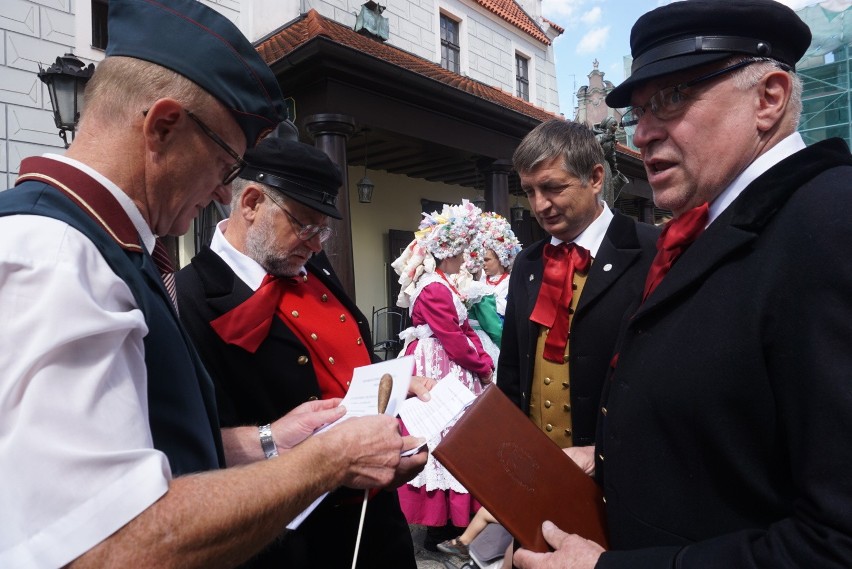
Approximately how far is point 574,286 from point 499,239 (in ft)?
11.6

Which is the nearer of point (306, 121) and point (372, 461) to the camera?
point (372, 461)

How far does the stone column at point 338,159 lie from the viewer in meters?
6.77

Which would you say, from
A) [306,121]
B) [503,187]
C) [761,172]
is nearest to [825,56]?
[503,187]

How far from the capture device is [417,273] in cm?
519

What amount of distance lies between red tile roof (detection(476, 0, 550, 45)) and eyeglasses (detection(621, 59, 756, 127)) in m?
13.9

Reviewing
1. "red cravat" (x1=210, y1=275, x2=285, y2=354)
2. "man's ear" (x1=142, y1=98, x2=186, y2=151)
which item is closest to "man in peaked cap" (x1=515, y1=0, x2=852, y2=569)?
"man's ear" (x1=142, y1=98, x2=186, y2=151)

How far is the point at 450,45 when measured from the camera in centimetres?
1321

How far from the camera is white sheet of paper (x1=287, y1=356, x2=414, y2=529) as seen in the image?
1.57 metres

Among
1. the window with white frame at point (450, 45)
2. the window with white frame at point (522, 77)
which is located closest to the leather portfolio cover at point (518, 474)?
the window with white frame at point (450, 45)

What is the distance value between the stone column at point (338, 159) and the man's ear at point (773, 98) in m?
5.79

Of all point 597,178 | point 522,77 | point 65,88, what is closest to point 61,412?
point 597,178

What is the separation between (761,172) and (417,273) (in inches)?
160

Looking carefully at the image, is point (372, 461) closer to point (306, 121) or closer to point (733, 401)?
point (733, 401)

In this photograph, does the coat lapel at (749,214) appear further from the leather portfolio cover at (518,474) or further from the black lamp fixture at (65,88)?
the black lamp fixture at (65,88)
